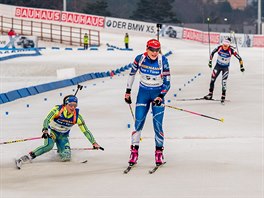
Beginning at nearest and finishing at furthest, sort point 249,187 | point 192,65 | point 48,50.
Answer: point 249,187 < point 192,65 < point 48,50

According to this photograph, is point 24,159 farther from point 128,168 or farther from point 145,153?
point 145,153

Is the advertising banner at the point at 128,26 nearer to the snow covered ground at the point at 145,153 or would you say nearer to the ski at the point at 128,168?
the snow covered ground at the point at 145,153

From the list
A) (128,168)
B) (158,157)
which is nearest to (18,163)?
(128,168)

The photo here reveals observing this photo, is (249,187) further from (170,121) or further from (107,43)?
(107,43)

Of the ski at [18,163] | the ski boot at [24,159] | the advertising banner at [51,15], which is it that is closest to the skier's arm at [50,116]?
the ski boot at [24,159]

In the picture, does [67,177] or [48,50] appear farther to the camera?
[48,50]

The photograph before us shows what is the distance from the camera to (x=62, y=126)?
1073 cm

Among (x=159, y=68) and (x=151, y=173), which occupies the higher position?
(x=159, y=68)

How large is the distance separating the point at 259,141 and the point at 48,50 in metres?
40.8

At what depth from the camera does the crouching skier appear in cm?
1039

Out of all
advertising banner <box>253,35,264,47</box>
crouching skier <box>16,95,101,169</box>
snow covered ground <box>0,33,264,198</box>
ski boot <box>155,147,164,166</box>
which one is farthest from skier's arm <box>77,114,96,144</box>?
advertising banner <box>253,35,264,47</box>

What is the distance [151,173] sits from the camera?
31.4 ft

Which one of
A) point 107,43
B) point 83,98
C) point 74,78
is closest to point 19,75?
point 74,78

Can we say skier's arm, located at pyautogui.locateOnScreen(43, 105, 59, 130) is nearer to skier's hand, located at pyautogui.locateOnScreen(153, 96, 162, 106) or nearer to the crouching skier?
the crouching skier
